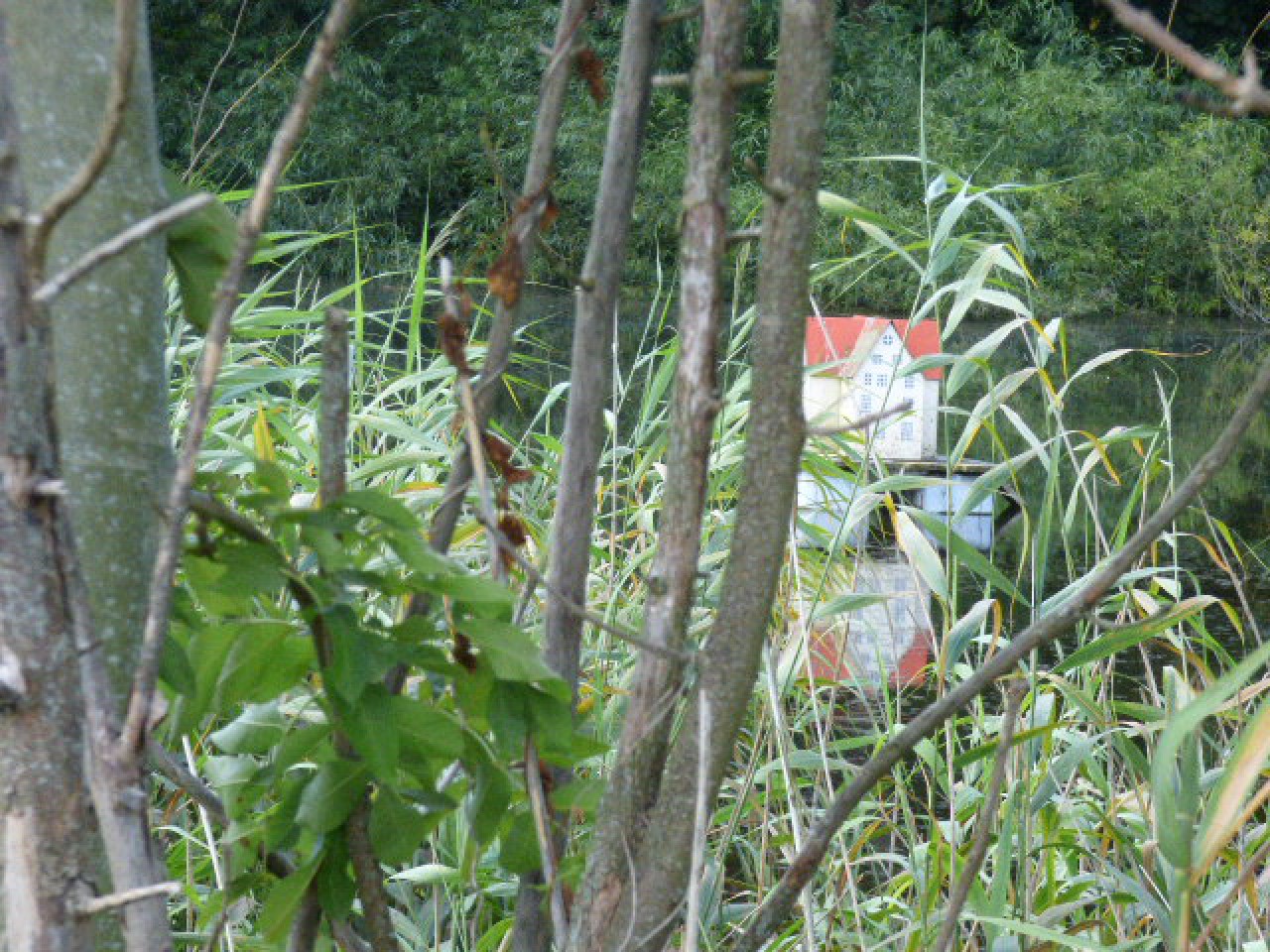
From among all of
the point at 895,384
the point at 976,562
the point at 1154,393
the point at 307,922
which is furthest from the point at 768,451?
the point at 1154,393

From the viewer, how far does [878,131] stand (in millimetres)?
9680

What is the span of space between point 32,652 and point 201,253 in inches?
6.3

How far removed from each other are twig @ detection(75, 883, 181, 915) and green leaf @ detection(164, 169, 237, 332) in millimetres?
174

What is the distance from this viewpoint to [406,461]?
112cm

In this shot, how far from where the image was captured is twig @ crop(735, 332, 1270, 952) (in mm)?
382

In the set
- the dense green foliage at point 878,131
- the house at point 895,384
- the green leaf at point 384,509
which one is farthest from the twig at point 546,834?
the dense green foliage at point 878,131

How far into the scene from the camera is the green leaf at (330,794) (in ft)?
1.41

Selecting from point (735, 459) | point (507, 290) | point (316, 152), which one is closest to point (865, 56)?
point (316, 152)

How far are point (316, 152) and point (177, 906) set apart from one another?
8.30 metres

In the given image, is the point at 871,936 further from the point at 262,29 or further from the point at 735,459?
the point at 262,29

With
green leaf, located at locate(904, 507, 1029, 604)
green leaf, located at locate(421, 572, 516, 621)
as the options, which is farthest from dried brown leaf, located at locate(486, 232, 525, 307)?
green leaf, located at locate(904, 507, 1029, 604)

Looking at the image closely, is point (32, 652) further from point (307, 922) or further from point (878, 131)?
point (878, 131)

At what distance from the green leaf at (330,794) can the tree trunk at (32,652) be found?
129 mm

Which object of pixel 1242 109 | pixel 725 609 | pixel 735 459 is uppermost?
pixel 1242 109
